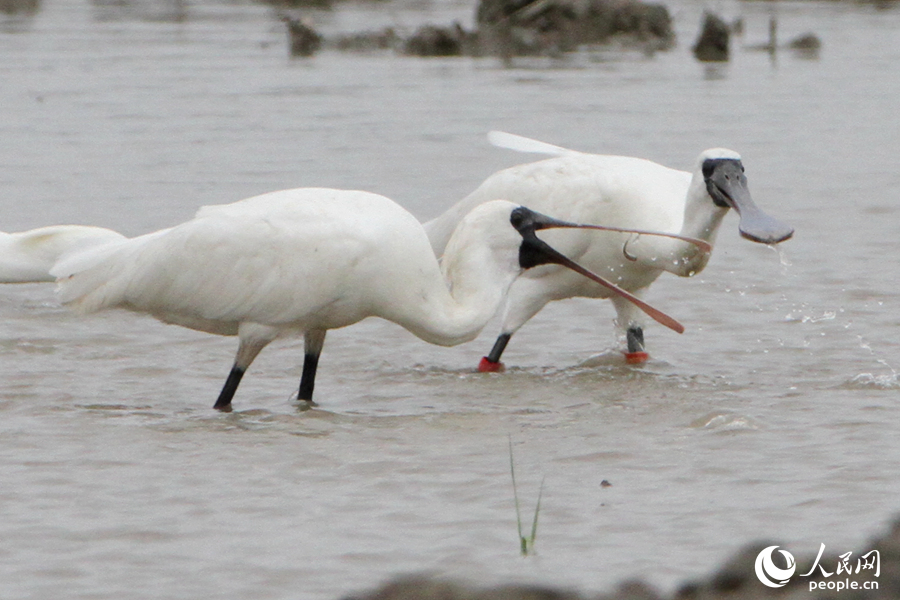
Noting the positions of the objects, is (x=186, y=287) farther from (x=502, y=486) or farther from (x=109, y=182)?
(x=109, y=182)

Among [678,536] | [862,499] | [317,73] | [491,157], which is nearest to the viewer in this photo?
[678,536]

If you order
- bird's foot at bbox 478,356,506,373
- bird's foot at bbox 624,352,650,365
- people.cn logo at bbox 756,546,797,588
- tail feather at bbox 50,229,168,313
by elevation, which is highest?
tail feather at bbox 50,229,168,313

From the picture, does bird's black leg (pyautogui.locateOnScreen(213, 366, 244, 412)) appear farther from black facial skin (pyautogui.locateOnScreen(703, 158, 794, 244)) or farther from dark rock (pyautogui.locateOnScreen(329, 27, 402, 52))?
dark rock (pyautogui.locateOnScreen(329, 27, 402, 52))

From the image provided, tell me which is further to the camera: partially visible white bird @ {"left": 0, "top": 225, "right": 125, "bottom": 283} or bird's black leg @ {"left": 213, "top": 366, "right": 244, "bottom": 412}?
partially visible white bird @ {"left": 0, "top": 225, "right": 125, "bottom": 283}

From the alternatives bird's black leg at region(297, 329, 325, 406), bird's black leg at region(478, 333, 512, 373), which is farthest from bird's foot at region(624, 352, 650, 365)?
bird's black leg at region(297, 329, 325, 406)

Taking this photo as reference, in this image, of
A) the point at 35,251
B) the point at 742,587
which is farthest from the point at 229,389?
the point at 742,587

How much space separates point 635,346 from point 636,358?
0.29 feet

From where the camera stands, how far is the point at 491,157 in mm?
16406

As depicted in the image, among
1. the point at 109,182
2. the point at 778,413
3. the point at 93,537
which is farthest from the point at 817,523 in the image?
the point at 109,182

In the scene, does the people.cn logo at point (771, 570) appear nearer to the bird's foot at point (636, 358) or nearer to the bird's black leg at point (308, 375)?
the bird's black leg at point (308, 375)

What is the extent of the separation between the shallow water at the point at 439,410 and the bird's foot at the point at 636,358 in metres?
0.13

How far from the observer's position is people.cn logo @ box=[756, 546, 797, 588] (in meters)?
4.07

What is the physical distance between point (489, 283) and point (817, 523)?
2.06 meters

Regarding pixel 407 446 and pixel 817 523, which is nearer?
pixel 817 523
